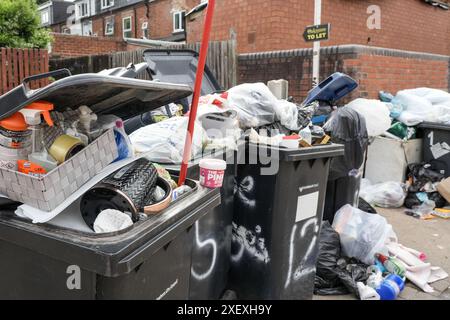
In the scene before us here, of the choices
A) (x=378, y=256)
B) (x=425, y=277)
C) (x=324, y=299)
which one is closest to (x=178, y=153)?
(x=324, y=299)

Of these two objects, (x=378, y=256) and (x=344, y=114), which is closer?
(x=378, y=256)

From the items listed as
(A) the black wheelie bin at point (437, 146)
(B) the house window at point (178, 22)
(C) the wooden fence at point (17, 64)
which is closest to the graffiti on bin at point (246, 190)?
(A) the black wheelie bin at point (437, 146)

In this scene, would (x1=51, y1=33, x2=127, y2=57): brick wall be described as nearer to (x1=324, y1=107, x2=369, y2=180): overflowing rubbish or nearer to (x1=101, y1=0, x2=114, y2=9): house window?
(x1=101, y1=0, x2=114, y2=9): house window

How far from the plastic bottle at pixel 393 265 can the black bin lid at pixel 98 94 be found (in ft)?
7.65

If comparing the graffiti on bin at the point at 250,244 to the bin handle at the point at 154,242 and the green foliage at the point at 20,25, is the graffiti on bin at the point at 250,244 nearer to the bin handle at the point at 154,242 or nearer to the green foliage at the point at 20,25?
the bin handle at the point at 154,242

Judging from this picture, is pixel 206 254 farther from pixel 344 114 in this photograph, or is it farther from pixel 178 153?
pixel 344 114

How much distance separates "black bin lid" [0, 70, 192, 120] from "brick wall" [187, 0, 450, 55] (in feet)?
22.0

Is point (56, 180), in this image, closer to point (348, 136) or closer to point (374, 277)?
point (374, 277)

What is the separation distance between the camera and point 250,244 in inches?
100

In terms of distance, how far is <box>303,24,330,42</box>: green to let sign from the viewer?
5.12 metres

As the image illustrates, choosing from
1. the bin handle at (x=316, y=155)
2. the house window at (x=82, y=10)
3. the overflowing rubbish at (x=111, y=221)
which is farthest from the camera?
the house window at (x=82, y=10)

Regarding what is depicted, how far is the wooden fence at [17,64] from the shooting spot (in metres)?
7.71
